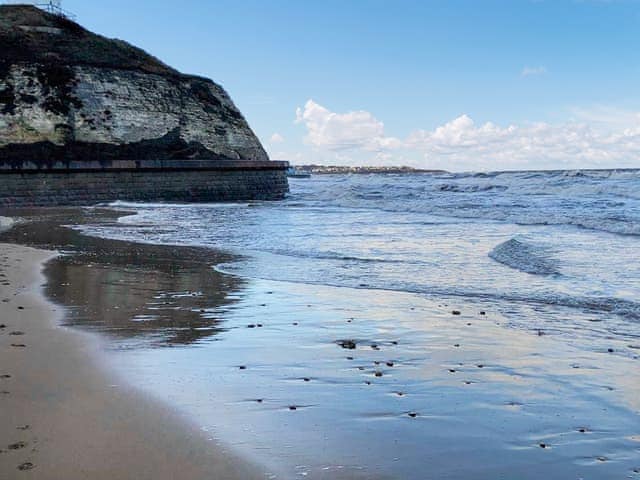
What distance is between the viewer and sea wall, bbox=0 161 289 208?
28.2 meters

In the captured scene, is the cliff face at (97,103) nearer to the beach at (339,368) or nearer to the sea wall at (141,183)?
the sea wall at (141,183)

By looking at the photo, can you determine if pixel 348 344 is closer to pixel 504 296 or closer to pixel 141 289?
pixel 504 296

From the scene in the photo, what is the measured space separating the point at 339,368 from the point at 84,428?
1631mm

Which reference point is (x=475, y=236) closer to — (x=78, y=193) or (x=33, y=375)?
(x=33, y=375)

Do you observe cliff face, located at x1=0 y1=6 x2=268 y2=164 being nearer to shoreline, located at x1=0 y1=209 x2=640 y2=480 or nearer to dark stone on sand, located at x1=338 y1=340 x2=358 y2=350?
shoreline, located at x1=0 y1=209 x2=640 y2=480

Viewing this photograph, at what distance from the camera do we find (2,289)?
6.57 meters

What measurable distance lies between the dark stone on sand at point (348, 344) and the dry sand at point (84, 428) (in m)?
1.61

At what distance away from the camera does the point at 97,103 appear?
3475cm

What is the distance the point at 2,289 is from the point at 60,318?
5.79ft

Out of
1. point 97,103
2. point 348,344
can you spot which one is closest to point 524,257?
point 348,344

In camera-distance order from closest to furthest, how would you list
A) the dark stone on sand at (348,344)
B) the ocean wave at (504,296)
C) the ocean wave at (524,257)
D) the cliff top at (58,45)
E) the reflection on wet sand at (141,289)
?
the dark stone on sand at (348,344) → the reflection on wet sand at (141,289) → the ocean wave at (504,296) → the ocean wave at (524,257) → the cliff top at (58,45)

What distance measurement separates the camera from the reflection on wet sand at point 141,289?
5.02 metres

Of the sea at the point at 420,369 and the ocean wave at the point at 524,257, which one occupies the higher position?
the sea at the point at 420,369

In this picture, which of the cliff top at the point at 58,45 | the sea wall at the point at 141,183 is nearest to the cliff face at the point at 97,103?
the cliff top at the point at 58,45
